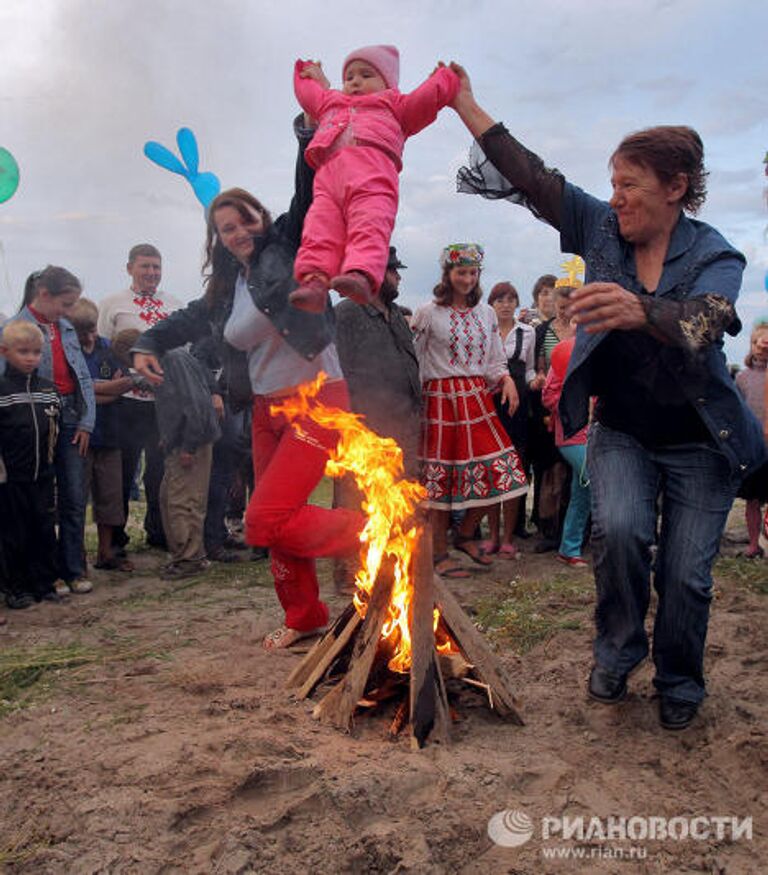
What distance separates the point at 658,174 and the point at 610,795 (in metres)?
2.29

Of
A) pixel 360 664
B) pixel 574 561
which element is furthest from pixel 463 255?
pixel 360 664

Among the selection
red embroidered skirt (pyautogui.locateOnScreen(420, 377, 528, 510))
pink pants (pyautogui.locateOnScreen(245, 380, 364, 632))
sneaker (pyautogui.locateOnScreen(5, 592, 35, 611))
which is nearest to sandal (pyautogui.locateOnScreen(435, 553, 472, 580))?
red embroidered skirt (pyautogui.locateOnScreen(420, 377, 528, 510))

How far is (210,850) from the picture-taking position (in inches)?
94.3

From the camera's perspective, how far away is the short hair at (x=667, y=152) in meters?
3.03

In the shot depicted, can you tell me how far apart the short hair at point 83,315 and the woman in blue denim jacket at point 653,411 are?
416 centimetres

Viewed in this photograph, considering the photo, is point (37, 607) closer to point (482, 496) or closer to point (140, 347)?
point (140, 347)

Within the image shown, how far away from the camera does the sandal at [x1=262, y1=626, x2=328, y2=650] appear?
4262 mm

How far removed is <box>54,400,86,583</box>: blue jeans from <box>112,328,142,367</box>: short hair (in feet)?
2.59

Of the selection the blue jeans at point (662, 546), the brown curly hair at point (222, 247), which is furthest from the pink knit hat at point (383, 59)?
the blue jeans at point (662, 546)

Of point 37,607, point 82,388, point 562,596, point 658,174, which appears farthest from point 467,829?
point 82,388

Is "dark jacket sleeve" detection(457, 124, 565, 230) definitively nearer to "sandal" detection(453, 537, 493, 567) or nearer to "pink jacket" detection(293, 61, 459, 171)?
"pink jacket" detection(293, 61, 459, 171)

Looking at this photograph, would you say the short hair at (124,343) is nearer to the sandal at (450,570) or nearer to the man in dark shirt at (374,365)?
the man in dark shirt at (374,365)

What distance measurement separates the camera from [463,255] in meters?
6.02

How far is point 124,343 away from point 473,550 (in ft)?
11.0
